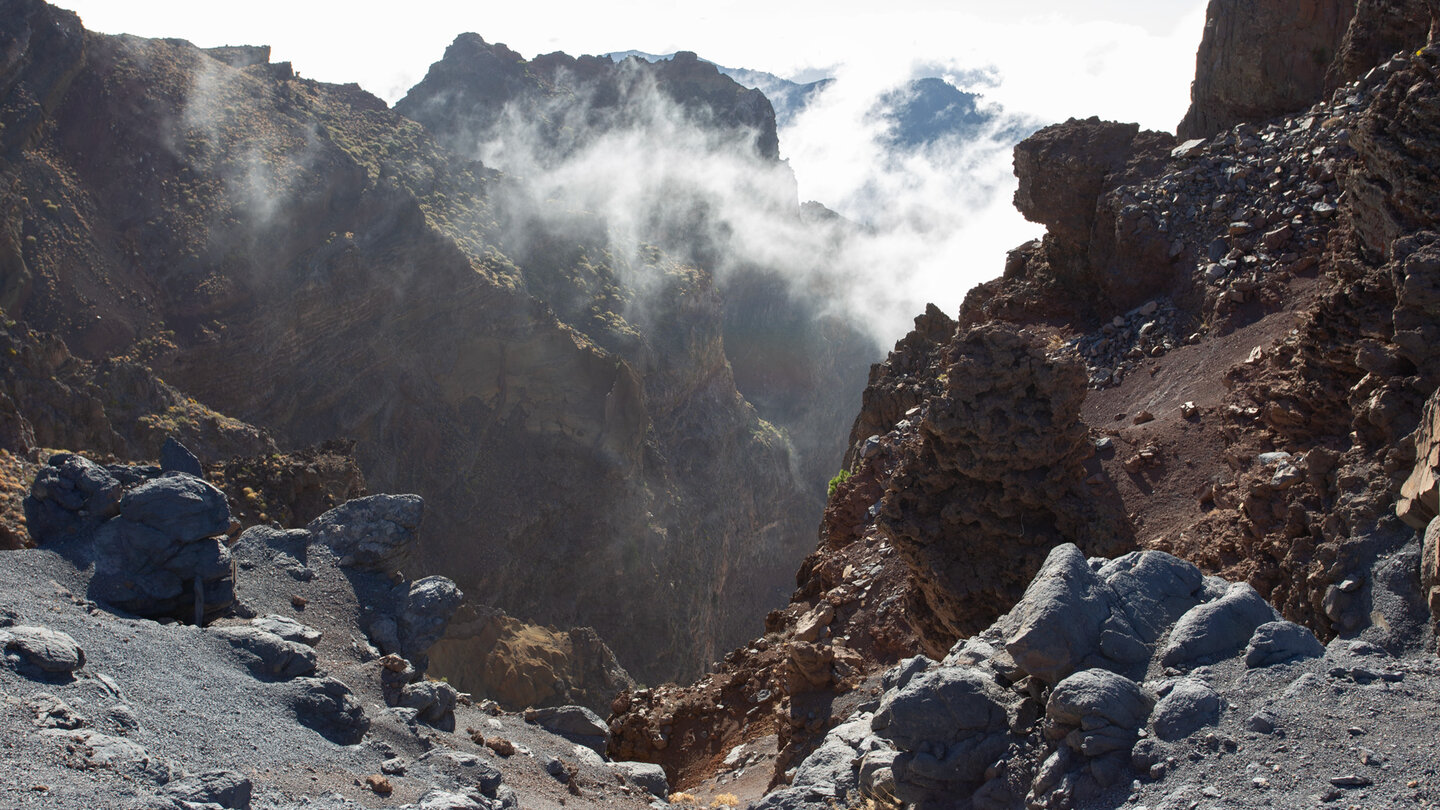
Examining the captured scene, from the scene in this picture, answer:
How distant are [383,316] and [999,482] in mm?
33240

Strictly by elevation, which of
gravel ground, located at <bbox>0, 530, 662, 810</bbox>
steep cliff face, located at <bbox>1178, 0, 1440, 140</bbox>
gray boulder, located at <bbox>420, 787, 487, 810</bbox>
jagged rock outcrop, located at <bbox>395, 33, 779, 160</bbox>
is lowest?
gray boulder, located at <bbox>420, 787, 487, 810</bbox>

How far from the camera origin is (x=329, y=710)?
1116 centimetres

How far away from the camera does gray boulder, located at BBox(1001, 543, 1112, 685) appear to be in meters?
6.90

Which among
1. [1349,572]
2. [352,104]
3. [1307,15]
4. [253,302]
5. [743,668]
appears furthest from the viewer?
[352,104]

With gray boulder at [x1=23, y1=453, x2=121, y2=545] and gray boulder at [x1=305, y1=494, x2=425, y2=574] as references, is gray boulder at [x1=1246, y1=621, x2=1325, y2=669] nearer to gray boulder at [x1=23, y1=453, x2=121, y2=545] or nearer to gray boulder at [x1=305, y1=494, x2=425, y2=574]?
gray boulder at [x1=305, y1=494, x2=425, y2=574]

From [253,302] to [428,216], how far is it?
30.6ft

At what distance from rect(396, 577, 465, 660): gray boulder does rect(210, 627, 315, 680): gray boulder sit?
2988mm

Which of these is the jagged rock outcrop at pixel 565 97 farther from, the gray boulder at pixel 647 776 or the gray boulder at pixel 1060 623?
the gray boulder at pixel 1060 623

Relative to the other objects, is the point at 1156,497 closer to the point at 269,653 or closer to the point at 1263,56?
the point at 269,653

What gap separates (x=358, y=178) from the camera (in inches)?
1642

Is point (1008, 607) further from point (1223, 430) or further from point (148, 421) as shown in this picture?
point (148, 421)

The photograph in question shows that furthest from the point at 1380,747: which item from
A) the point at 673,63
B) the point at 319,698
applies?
the point at 673,63

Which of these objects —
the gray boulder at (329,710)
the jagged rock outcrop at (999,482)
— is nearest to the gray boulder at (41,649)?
the gray boulder at (329,710)

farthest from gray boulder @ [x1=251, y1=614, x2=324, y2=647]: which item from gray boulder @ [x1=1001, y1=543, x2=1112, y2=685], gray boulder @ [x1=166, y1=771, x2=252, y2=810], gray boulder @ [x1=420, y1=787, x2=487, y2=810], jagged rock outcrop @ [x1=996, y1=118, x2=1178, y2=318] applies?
jagged rock outcrop @ [x1=996, y1=118, x2=1178, y2=318]
